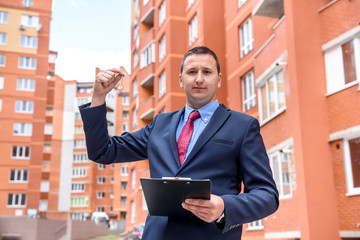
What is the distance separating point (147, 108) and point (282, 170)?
9.09 metres

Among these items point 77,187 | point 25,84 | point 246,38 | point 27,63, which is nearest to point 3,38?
point 27,63

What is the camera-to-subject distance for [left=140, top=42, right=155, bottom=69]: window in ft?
53.9

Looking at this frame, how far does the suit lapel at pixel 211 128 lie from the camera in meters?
1.25

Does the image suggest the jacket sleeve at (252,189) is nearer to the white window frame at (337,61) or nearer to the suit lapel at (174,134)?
the suit lapel at (174,134)

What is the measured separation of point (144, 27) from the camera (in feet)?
61.8

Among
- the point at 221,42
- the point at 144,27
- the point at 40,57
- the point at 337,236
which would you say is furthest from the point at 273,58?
the point at 40,57

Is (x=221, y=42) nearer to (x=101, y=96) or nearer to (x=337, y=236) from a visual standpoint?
(x=337, y=236)

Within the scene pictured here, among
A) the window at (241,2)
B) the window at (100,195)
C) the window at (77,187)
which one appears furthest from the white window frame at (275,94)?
the window at (100,195)

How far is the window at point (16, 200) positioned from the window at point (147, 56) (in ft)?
39.3

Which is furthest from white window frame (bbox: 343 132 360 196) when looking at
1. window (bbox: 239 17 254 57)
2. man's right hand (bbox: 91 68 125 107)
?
man's right hand (bbox: 91 68 125 107)

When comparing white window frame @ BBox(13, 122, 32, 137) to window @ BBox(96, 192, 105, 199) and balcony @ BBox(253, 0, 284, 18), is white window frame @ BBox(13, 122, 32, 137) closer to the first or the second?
window @ BBox(96, 192, 105, 199)

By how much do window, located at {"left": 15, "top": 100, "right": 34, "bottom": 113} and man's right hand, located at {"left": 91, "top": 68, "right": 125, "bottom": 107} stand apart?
2555cm

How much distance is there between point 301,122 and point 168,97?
306 inches

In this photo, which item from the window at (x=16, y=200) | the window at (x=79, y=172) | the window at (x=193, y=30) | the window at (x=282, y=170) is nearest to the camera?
the window at (x=282, y=170)
